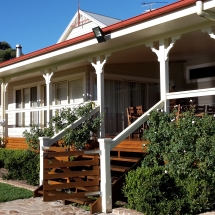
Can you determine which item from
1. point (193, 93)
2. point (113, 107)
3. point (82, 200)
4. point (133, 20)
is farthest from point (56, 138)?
point (113, 107)

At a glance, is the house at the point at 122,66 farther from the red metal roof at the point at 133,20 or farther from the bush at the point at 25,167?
the bush at the point at 25,167

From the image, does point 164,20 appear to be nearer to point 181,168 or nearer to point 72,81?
point 181,168

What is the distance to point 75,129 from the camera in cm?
962

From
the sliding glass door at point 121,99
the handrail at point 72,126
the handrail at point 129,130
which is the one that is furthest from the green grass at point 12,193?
the sliding glass door at point 121,99

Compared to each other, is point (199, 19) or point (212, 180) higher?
point (199, 19)

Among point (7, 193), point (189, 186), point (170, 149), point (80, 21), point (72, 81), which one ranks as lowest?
point (7, 193)

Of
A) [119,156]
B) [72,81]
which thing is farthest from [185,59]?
[119,156]

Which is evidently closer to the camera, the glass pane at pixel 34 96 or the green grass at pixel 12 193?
the green grass at pixel 12 193

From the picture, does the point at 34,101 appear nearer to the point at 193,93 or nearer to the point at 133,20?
the point at 133,20

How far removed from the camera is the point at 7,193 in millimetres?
8719

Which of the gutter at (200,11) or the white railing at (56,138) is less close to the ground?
the gutter at (200,11)

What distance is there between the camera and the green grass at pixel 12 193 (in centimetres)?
828

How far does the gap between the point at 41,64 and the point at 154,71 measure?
418 cm

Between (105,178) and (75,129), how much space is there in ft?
9.20
